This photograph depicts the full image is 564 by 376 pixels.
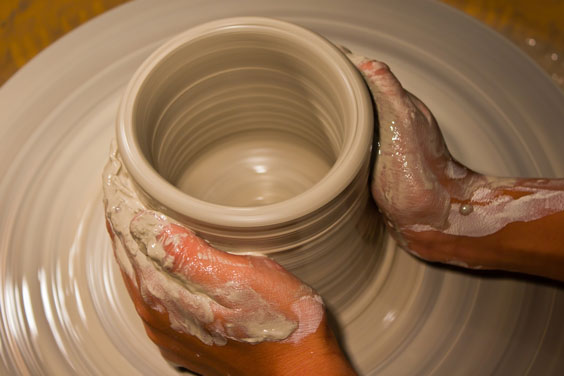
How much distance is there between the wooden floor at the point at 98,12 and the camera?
2070 mm

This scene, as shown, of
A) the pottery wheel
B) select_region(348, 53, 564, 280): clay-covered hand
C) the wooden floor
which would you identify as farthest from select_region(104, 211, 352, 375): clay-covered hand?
the wooden floor

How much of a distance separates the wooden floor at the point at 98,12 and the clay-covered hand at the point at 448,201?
84 centimetres

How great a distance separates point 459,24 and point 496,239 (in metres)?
0.76

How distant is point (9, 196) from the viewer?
1610mm

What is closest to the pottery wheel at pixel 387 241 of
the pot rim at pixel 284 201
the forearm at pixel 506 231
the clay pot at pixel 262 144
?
the forearm at pixel 506 231

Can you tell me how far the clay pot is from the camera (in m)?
1.15

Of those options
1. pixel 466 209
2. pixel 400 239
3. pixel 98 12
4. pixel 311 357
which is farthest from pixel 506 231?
pixel 98 12

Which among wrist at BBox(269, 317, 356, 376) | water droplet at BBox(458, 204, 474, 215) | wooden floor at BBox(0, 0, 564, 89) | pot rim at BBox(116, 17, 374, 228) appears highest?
wooden floor at BBox(0, 0, 564, 89)

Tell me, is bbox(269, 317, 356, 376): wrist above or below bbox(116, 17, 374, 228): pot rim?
below

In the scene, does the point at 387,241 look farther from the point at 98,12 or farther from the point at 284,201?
the point at 98,12

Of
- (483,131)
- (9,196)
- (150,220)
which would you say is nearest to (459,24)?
(483,131)

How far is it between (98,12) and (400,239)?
1.37 meters

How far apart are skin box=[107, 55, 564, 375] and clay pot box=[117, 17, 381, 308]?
58mm

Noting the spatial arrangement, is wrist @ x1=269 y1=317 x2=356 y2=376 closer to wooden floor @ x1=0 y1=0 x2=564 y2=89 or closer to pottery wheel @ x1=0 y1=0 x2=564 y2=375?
pottery wheel @ x1=0 y1=0 x2=564 y2=375
